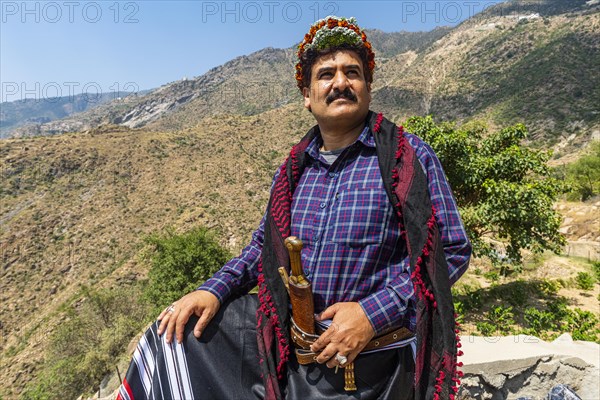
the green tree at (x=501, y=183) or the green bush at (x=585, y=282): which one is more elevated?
the green tree at (x=501, y=183)

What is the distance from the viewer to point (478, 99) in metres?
64.0

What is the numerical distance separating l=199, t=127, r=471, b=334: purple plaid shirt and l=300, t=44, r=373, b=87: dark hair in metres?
0.42

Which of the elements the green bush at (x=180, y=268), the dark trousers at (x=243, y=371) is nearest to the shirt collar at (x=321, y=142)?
the dark trousers at (x=243, y=371)

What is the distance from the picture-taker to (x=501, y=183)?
685cm

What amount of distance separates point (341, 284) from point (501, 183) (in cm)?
672

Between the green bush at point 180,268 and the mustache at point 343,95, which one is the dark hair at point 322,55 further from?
the green bush at point 180,268

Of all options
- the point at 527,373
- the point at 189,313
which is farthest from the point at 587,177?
the point at 189,313

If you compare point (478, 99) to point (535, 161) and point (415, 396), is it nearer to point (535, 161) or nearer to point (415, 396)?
point (535, 161)

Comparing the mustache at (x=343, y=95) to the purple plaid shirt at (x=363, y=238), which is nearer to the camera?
the purple plaid shirt at (x=363, y=238)

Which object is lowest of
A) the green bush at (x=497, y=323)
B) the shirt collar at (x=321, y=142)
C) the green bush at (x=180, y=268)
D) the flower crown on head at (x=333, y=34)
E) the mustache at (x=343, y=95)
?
the green bush at (x=180, y=268)

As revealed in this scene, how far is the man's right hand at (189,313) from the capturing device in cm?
150

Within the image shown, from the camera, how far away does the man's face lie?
1615 mm

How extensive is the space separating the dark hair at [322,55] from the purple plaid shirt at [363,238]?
418 mm

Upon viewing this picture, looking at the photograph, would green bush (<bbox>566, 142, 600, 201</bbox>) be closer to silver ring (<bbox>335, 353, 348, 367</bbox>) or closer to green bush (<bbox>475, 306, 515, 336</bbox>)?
green bush (<bbox>475, 306, 515, 336</bbox>)
